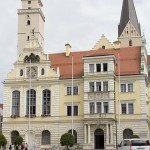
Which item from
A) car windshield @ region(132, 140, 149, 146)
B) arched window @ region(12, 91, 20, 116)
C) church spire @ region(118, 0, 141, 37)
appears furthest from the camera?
church spire @ region(118, 0, 141, 37)

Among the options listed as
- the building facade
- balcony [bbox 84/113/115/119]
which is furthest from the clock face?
balcony [bbox 84/113/115/119]

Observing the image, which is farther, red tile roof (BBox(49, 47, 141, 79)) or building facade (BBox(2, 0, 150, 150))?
red tile roof (BBox(49, 47, 141, 79))

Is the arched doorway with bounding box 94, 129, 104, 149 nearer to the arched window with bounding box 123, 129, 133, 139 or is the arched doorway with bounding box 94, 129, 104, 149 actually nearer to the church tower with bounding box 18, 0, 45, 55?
the arched window with bounding box 123, 129, 133, 139

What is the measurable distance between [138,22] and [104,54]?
48.7 metres

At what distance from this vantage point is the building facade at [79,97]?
64.9m

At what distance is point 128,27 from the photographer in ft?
358

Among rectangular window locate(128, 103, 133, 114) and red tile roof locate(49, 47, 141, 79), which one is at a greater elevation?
red tile roof locate(49, 47, 141, 79)

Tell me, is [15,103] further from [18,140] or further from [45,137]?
[18,140]

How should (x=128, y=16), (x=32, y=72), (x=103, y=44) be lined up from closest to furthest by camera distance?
(x=32, y=72)
(x=103, y=44)
(x=128, y=16)

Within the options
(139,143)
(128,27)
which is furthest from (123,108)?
(128,27)

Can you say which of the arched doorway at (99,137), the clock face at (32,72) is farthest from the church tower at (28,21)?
the arched doorway at (99,137)

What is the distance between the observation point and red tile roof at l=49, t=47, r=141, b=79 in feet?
222

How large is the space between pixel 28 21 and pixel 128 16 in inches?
1113

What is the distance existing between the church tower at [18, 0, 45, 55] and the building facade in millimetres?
21115
